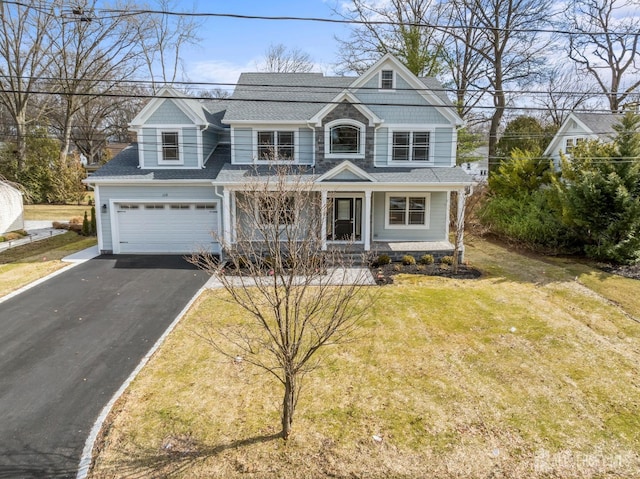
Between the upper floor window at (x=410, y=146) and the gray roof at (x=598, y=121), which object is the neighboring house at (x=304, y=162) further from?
the gray roof at (x=598, y=121)

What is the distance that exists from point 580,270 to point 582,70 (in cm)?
2488

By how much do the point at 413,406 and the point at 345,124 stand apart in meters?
12.5

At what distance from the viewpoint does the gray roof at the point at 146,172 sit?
53.4ft

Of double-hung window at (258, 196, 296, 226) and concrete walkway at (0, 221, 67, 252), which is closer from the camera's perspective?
double-hung window at (258, 196, 296, 226)

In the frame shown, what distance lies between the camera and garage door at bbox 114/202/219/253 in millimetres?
16594

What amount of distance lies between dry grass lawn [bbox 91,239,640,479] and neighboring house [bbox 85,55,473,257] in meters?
7.26

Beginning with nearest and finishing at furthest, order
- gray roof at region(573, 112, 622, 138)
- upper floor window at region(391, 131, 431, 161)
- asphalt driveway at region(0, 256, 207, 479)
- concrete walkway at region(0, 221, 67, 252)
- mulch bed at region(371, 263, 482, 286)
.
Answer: asphalt driveway at region(0, 256, 207, 479), mulch bed at region(371, 263, 482, 286), upper floor window at region(391, 131, 431, 161), concrete walkway at region(0, 221, 67, 252), gray roof at region(573, 112, 622, 138)

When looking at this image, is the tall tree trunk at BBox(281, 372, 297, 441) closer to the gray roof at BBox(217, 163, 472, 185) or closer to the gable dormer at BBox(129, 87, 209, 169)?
the gray roof at BBox(217, 163, 472, 185)

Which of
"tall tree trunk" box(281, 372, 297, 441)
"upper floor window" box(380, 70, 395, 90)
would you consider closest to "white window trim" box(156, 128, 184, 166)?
"upper floor window" box(380, 70, 395, 90)

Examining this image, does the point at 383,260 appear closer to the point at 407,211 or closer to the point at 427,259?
the point at 427,259

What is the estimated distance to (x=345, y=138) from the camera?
1666 centimetres

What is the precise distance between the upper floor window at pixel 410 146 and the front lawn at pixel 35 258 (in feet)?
45.0

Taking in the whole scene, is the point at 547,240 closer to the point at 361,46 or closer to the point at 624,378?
the point at 624,378

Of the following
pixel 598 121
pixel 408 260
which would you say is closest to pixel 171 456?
pixel 408 260
